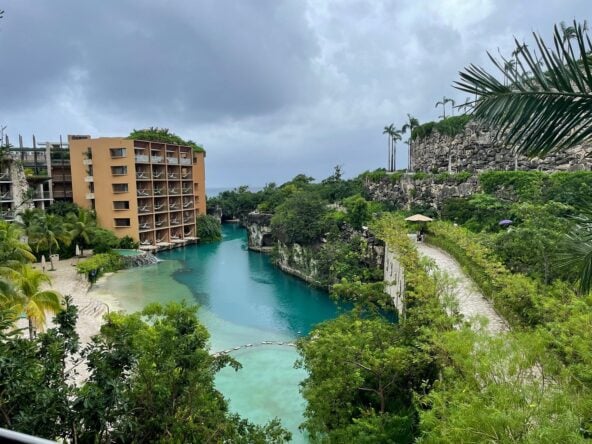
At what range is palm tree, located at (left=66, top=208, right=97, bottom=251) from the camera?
26.0m

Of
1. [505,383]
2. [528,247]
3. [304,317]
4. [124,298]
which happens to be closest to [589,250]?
[505,383]

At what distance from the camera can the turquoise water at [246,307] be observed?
11172 millimetres

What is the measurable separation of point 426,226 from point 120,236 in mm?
23382

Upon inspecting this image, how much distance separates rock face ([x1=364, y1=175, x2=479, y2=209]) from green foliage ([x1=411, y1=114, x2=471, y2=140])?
5812 mm

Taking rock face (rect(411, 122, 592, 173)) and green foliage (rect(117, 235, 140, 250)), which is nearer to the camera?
rock face (rect(411, 122, 592, 173))

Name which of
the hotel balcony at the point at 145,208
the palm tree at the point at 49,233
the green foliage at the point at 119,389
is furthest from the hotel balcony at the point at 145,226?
the green foliage at the point at 119,389

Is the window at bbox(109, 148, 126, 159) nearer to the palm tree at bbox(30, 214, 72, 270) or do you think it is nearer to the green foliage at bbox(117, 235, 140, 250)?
the green foliage at bbox(117, 235, 140, 250)

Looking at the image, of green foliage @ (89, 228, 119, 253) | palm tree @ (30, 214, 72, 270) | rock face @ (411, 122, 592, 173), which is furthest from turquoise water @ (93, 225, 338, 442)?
rock face @ (411, 122, 592, 173)

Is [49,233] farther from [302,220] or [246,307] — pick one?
[302,220]

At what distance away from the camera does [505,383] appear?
4.33 m

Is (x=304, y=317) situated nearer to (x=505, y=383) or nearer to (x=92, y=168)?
(x=505, y=383)

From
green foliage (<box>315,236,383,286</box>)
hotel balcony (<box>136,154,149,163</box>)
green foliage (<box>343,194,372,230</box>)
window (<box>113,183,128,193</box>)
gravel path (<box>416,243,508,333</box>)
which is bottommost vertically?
green foliage (<box>315,236,383,286</box>)

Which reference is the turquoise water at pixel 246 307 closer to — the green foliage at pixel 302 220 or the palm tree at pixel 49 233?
the green foliage at pixel 302 220

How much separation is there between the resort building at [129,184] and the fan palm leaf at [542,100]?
103 feet
